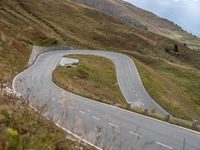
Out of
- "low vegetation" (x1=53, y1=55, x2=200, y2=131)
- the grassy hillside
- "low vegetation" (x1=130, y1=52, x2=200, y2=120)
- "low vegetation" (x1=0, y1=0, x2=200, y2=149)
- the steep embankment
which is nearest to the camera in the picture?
"low vegetation" (x1=0, y1=0, x2=200, y2=149)

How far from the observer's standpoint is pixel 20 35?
97.2 meters

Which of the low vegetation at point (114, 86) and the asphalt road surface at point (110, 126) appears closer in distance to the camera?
the asphalt road surface at point (110, 126)

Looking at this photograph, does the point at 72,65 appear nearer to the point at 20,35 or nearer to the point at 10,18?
the point at 20,35

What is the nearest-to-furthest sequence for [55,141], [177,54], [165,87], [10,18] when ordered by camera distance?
[55,141]
[165,87]
[10,18]
[177,54]

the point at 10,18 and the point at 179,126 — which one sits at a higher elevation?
the point at 179,126

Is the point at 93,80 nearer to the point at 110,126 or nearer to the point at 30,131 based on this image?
the point at 110,126

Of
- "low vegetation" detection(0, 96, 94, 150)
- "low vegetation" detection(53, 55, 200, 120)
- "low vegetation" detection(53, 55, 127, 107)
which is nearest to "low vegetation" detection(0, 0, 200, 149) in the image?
"low vegetation" detection(0, 96, 94, 150)

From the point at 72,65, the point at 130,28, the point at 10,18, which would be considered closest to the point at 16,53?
the point at 72,65

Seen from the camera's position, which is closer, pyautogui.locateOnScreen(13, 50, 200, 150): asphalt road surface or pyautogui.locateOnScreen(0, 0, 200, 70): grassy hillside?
pyautogui.locateOnScreen(13, 50, 200, 150): asphalt road surface

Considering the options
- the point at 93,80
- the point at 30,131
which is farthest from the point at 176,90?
the point at 30,131

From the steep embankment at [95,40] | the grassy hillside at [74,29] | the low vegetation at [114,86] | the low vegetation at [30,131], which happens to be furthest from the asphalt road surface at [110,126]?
the grassy hillside at [74,29]

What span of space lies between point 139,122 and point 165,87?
48.0m

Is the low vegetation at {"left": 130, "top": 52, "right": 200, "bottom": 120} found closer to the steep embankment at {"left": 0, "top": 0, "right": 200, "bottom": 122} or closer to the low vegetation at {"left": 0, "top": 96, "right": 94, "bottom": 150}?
the steep embankment at {"left": 0, "top": 0, "right": 200, "bottom": 122}

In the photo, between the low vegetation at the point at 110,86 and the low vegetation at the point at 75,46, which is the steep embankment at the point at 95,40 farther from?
the low vegetation at the point at 110,86
